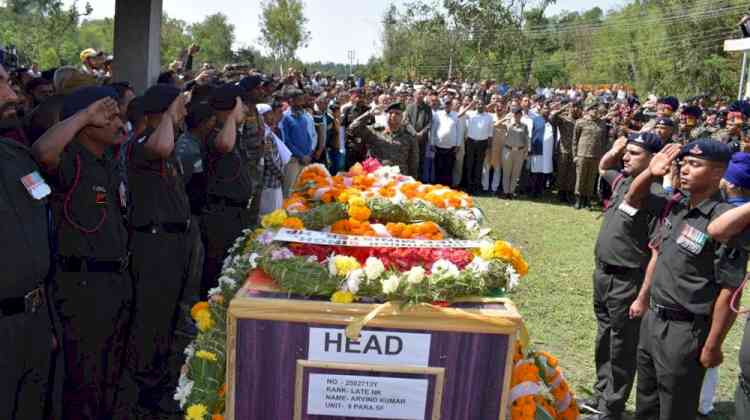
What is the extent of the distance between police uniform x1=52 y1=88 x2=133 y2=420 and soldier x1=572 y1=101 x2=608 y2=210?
34.3ft

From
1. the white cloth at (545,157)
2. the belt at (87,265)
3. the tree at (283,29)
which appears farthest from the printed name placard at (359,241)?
the tree at (283,29)

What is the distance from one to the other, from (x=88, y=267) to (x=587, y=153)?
422 inches

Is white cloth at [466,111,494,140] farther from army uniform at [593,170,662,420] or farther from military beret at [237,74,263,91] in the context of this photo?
army uniform at [593,170,662,420]

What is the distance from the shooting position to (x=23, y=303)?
2803 mm

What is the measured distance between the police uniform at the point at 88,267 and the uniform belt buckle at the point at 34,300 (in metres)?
0.60

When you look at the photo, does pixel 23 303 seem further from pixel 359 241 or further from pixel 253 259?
pixel 359 241

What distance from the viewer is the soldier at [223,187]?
5.23 metres

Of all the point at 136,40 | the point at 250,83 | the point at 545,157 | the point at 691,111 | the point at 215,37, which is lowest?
the point at 545,157

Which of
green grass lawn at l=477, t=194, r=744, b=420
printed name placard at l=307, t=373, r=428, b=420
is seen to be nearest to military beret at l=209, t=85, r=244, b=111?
green grass lawn at l=477, t=194, r=744, b=420

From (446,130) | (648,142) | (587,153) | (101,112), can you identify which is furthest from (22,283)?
(587,153)

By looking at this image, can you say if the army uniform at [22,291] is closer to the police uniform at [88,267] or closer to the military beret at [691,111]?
the police uniform at [88,267]

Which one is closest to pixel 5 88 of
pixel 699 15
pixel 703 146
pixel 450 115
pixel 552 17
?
pixel 703 146

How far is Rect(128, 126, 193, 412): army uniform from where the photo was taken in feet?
13.6

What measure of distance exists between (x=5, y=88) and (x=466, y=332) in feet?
7.34
